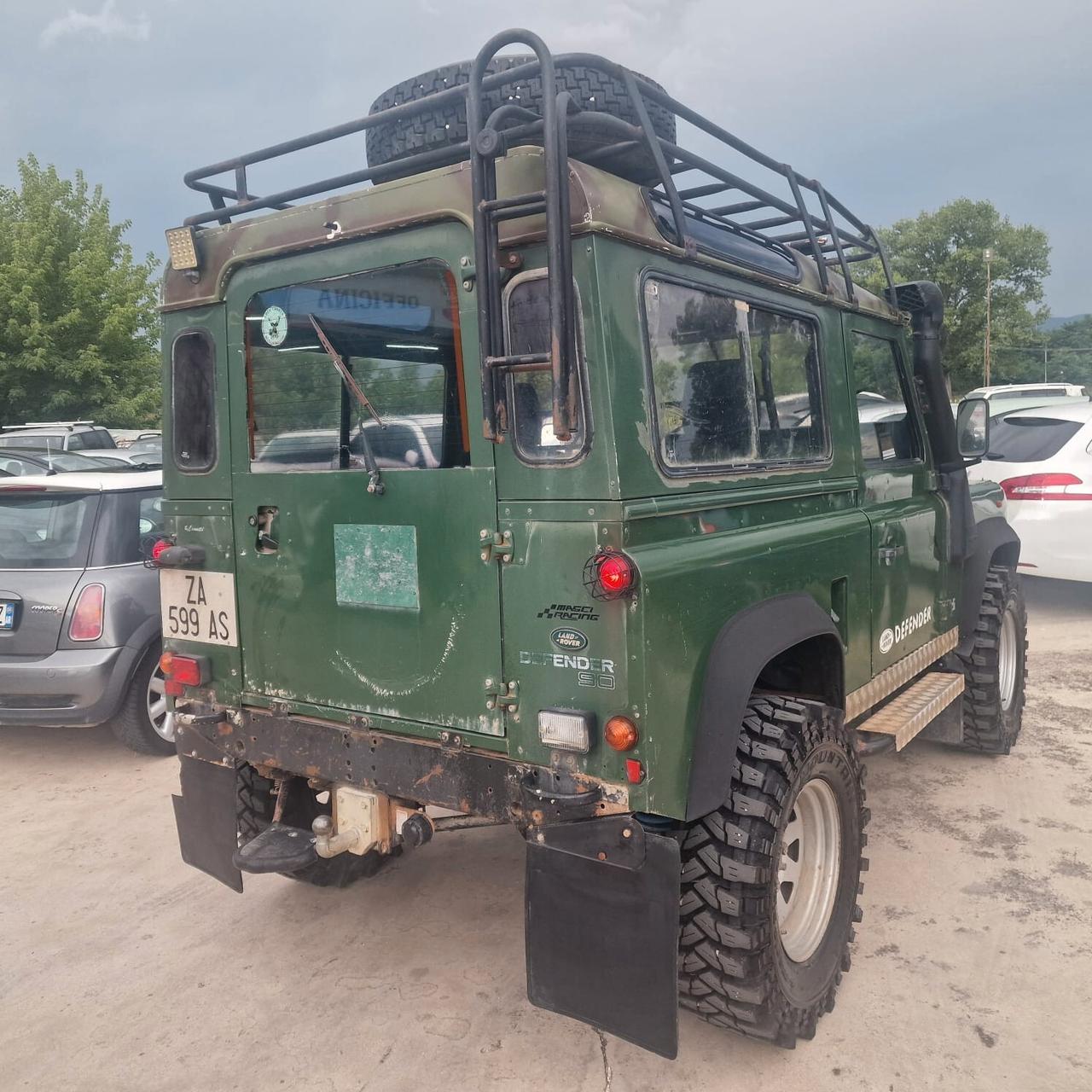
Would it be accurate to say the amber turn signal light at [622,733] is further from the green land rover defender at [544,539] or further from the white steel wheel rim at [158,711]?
the white steel wheel rim at [158,711]

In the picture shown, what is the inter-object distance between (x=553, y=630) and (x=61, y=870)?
2.98 m

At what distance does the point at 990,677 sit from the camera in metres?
4.98

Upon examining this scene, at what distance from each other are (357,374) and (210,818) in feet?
5.46

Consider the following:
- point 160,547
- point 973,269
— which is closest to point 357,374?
point 160,547

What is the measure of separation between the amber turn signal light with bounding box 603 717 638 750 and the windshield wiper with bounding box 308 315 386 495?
99 centimetres

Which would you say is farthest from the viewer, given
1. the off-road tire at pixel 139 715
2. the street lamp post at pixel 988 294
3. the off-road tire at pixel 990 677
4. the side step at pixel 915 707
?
the street lamp post at pixel 988 294

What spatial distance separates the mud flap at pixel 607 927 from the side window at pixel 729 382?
104cm

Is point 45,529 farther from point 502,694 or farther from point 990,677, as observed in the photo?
point 990,677

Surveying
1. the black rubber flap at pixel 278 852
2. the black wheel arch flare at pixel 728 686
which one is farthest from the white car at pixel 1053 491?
the black rubber flap at pixel 278 852

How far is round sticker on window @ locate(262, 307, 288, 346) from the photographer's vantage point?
10.0 feet

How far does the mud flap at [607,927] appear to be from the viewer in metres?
2.41

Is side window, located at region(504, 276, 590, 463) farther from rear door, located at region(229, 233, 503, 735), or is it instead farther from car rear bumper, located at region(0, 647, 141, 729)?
car rear bumper, located at region(0, 647, 141, 729)

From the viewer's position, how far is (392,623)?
2.86 m

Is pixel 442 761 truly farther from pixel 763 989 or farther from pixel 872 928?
pixel 872 928
